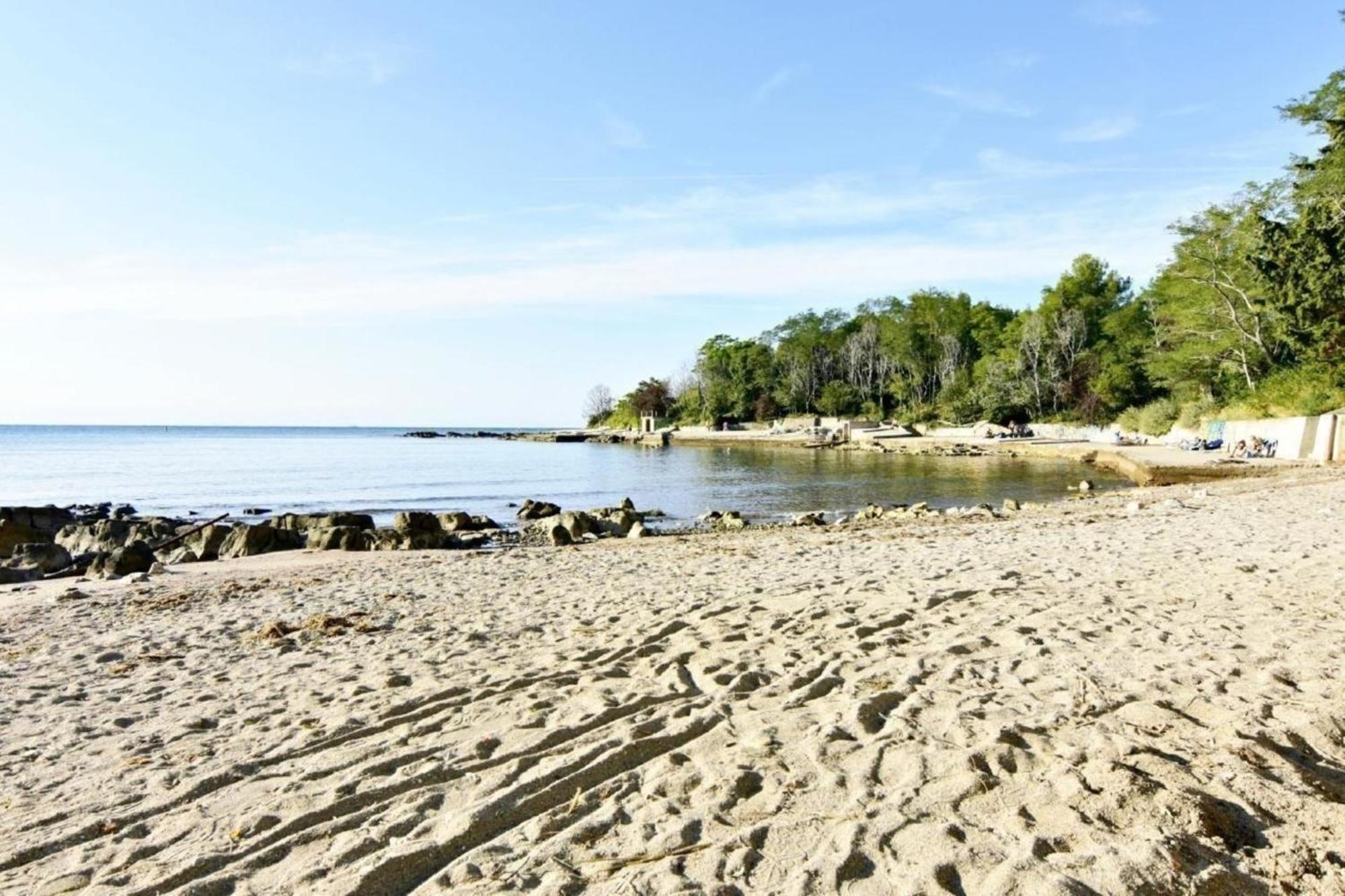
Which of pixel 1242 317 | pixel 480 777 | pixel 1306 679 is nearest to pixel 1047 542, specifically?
pixel 1306 679

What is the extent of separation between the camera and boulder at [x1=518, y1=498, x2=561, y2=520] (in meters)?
22.0

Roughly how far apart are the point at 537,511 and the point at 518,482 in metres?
13.0

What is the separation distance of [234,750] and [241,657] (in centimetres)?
232

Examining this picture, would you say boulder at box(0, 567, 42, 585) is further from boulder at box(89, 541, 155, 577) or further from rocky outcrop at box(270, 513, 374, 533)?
rocky outcrop at box(270, 513, 374, 533)

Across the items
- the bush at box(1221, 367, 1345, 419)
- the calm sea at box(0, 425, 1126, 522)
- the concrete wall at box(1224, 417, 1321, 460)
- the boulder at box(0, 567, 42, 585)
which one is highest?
the bush at box(1221, 367, 1345, 419)

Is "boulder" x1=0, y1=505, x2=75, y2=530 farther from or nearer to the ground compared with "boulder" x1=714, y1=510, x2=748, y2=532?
farther from the ground

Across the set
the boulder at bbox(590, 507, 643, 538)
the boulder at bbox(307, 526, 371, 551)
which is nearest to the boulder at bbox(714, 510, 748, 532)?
the boulder at bbox(590, 507, 643, 538)

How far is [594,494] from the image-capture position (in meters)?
29.6

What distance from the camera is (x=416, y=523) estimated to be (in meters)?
16.7

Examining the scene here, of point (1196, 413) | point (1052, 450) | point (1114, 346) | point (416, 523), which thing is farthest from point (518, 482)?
point (1114, 346)

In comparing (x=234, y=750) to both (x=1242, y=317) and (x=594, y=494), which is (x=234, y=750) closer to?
(x=594, y=494)

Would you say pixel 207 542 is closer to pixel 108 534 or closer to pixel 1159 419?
pixel 108 534

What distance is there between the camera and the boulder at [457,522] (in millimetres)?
18828

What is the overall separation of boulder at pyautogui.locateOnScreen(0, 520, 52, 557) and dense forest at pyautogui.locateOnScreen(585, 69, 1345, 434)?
37497 millimetres
